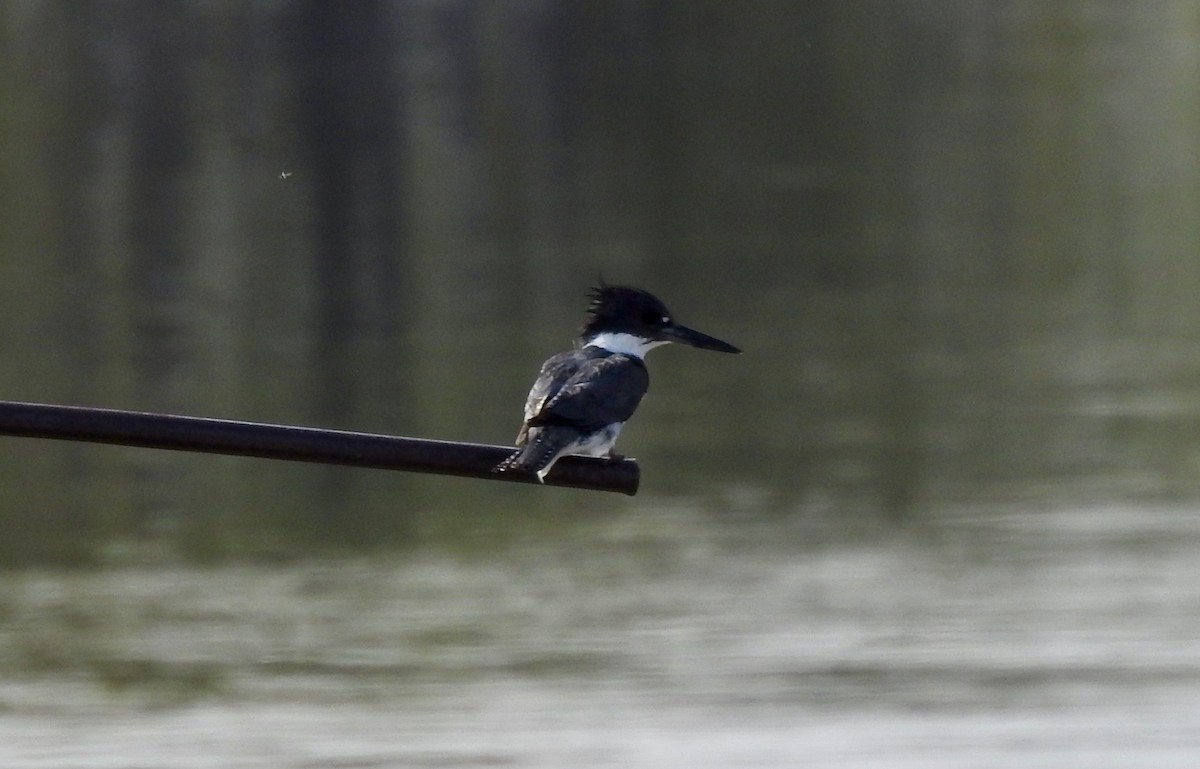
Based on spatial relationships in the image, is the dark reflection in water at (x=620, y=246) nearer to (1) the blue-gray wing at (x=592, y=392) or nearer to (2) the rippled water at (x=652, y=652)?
(2) the rippled water at (x=652, y=652)

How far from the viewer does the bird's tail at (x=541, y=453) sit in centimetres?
356

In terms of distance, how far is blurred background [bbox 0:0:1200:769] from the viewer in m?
6.23

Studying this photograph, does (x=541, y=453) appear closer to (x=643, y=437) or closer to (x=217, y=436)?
(x=217, y=436)

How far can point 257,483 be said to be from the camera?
28.8ft

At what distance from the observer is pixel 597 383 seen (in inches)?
180

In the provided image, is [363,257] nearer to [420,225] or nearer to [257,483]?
[420,225]

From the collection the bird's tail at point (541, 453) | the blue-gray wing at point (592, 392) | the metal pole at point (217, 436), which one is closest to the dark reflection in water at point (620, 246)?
the blue-gray wing at point (592, 392)

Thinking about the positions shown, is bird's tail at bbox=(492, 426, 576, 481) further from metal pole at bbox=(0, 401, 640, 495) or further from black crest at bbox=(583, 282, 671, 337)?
black crest at bbox=(583, 282, 671, 337)

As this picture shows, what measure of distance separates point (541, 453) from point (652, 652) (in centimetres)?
276

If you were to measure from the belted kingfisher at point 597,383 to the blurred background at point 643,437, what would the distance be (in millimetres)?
1434

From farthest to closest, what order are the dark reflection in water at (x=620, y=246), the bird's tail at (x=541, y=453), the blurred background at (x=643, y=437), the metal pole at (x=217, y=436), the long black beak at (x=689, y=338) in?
the dark reflection in water at (x=620, y=246)
the blurred background at (x=643, y=437)
the long black beak at (x=689, y=338)
the bird's tail at (x=541, y=453)
the metal pole at (x=217, y=436)

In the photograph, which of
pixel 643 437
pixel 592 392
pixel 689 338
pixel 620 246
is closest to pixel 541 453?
pixel 592 392

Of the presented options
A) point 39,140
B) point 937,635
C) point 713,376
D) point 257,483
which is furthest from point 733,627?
point 39,140

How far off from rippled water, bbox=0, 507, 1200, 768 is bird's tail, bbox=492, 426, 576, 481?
1.84 meters
